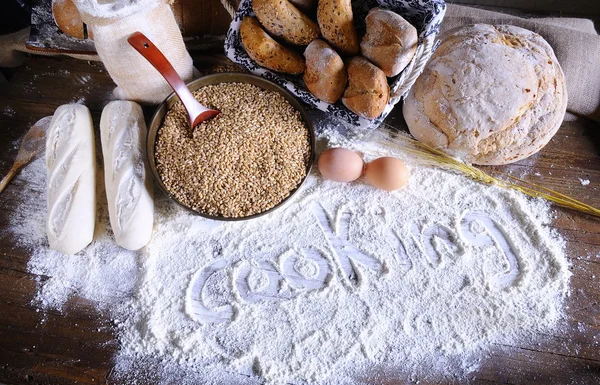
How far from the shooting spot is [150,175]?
1.27 metres

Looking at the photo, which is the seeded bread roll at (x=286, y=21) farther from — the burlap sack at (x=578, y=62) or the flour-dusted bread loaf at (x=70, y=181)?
the burlap sack at (x=578, y=62)

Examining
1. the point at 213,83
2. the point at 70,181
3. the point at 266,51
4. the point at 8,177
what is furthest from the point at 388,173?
the point at 8,177

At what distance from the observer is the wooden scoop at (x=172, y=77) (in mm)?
1183

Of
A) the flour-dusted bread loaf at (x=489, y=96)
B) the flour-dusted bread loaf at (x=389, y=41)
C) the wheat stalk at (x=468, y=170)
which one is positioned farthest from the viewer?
the wheat stalk at (x=468, y=170)

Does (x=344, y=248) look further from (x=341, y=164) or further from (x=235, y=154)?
(x=235, y=154)

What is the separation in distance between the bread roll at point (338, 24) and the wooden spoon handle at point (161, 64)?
1.31 ft

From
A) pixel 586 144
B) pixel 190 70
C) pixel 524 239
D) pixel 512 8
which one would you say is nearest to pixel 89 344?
pixel 190 70

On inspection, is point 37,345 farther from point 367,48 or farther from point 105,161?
point 367,48

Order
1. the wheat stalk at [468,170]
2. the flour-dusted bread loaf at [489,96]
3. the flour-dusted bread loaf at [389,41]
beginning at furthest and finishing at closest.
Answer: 1. the wheat stalk at [468,170]
2. the flour-dusted bread loaf at [489,96]
3. the flour-dusted bread loaf at [389,41]

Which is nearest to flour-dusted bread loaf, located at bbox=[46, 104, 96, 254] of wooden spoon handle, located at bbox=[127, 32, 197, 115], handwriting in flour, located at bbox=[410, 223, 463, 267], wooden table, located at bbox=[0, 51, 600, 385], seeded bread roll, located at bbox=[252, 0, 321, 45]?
wooden table, located at bbox=[0, 51, 600, 385]

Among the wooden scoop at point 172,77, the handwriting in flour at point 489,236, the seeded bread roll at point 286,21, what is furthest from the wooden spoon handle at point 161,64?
the handwriting in flour at point 489,236

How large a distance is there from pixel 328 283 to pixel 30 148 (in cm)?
95

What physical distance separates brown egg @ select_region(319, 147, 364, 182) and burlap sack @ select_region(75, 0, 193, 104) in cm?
49

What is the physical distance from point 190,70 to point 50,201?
54 cm
